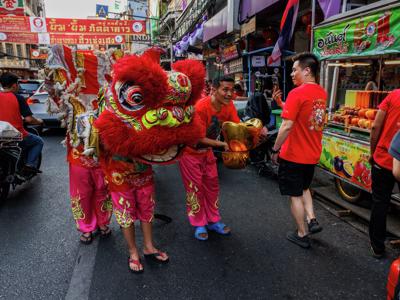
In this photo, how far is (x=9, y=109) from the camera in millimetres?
4367

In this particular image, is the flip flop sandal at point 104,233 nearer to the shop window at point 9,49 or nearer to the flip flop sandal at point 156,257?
the flip flop sandal at point 156,257

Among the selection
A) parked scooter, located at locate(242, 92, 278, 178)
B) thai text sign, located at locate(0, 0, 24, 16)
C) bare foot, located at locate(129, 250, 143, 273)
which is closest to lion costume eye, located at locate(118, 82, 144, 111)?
bare foot, located at locate(129, 250, 143, 273)

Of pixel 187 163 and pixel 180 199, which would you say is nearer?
pixel 187 163

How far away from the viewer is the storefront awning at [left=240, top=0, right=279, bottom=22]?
7510 millimetres

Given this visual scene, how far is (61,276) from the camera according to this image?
269 cm

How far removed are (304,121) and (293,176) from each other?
0.52 m

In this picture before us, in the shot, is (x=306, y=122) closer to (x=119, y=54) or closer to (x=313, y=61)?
(x=313, y=61)

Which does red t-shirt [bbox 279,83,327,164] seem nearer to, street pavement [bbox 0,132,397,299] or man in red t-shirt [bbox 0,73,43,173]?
street pavement [bbox 0,132,397,299]

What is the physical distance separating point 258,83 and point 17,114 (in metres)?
6.79

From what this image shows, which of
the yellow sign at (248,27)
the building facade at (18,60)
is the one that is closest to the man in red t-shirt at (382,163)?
the yellow sign at (248,27)

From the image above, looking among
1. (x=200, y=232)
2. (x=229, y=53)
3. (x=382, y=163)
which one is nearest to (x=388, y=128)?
(x=382, y=163)

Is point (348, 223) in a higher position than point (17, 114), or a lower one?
lower

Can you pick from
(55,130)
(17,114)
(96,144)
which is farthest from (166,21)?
(96,144)

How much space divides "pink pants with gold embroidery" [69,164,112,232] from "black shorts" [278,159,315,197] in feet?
5.76
